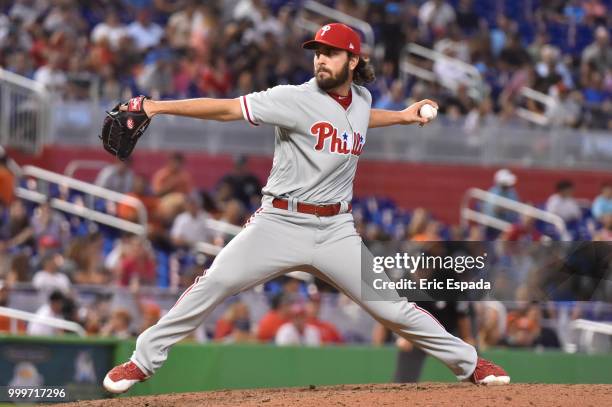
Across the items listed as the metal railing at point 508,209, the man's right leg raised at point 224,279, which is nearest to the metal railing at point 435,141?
the metal railing at point 508,209

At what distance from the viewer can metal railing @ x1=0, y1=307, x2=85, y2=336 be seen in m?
10.7

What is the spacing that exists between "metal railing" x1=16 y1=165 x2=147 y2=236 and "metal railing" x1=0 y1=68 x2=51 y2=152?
737 millimetres

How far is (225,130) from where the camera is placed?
1536cm

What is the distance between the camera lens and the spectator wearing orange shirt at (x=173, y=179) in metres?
13.6

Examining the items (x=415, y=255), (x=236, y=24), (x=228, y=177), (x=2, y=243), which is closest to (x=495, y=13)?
(x=236, y=24)

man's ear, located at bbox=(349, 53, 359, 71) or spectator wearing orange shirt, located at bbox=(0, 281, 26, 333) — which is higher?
man's ear, located at bbox=(349, 53, 359, 71)

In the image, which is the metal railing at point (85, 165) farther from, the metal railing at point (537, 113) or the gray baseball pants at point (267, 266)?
the gray baseball pants at point (267, 266)

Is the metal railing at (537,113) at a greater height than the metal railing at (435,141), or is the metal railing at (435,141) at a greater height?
the metal railing at (537,113)

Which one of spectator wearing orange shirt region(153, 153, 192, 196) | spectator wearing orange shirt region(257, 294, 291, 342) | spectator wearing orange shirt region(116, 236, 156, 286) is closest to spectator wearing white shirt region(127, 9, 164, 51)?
spectator wearing orange shirt region(153, 153, 192, 196)

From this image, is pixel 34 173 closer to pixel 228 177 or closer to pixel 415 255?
pixel 228 177

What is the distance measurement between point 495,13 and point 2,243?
30.6 ft

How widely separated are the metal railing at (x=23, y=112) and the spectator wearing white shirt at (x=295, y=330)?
522cm

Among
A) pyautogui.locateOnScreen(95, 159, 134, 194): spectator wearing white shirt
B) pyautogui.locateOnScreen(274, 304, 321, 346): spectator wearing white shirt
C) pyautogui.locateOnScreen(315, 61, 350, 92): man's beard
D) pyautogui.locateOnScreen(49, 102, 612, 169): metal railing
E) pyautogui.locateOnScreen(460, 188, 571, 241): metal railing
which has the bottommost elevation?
pyautogui.locateOnScreen(274, 304, 321, 346): spectator wearing white shirt

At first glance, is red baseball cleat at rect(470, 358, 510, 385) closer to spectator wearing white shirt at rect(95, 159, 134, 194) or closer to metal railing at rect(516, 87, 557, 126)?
spectator wearing white shirt at rect(95, 159, 134, 194)
